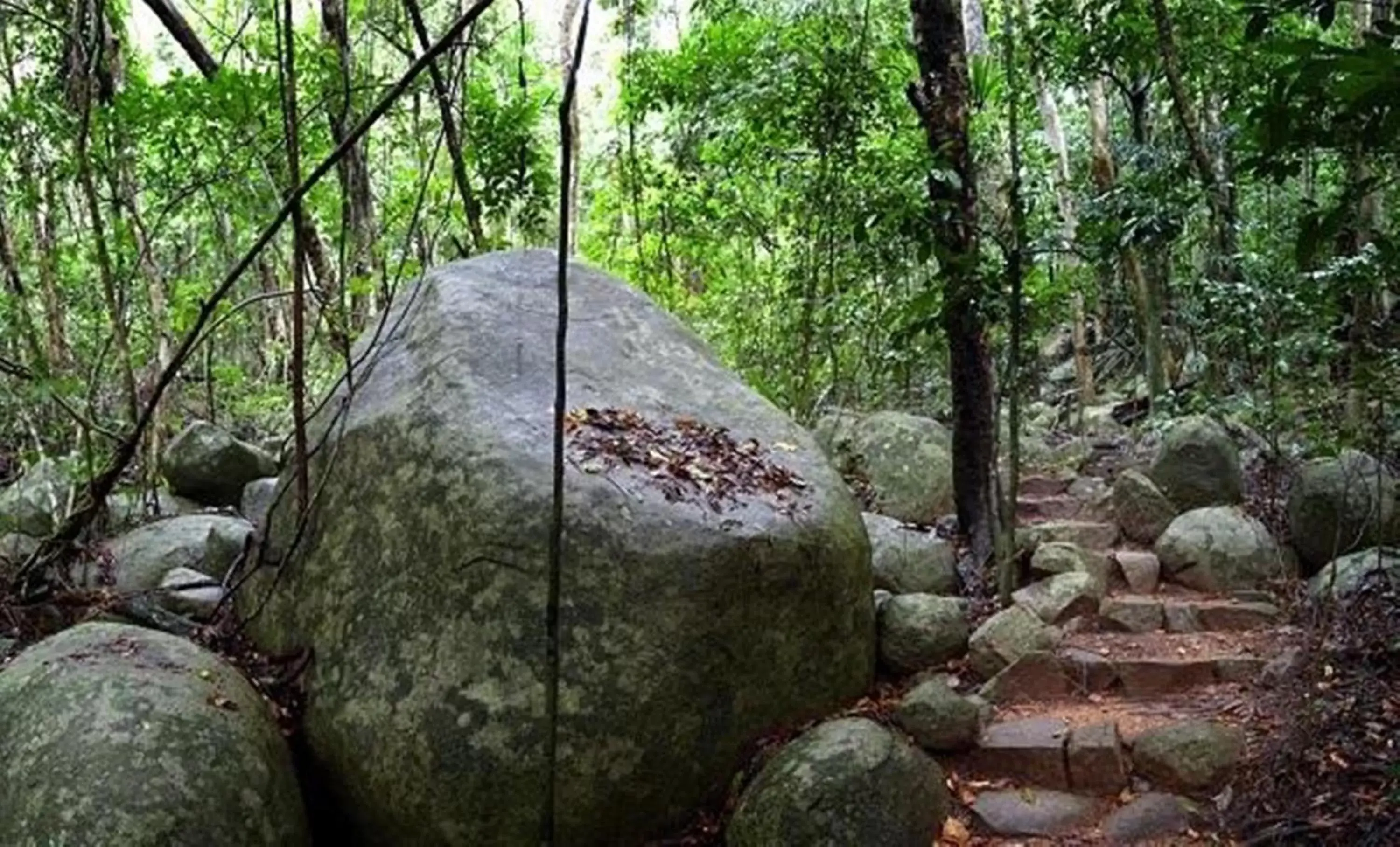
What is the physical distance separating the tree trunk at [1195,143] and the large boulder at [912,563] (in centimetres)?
224

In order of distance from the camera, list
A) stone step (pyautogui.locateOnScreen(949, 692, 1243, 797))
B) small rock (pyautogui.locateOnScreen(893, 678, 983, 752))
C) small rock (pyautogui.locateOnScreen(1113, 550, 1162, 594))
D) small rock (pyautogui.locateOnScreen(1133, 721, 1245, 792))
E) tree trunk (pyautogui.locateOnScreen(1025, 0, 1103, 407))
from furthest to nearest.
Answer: tree trunk (pyautogui.locateOnScreen(1025, 0, 1103, 407)) < small rock (pyautogui.locateOnScreen(1113, 550, 1162, 594)) < small rock (pyautogui.locateOnScreen(893, 678, 983, 752)) < stone step (pyautogui.locateOnScreen(949, 692, 1243, 797)) < small rock (pyautogui.locateOnScreen(1133, 721, 1245, 792))

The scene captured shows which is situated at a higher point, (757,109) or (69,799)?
(757,109)

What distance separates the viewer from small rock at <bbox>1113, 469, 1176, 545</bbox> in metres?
6.18

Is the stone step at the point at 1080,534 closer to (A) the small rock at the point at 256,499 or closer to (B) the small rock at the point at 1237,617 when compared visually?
(B) the small rock at the point at 1237,617

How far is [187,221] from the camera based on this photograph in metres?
11.6

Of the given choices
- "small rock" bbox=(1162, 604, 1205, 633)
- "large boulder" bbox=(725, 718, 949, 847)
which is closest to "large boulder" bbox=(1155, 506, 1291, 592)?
"small rock" bbox=(1162, 604, 1205, 633)

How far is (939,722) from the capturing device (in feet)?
13.4

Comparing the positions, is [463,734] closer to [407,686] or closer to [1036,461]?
[407,686]

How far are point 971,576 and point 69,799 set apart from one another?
4006 mm

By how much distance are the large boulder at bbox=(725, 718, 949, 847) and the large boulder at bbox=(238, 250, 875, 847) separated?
264 millimetres

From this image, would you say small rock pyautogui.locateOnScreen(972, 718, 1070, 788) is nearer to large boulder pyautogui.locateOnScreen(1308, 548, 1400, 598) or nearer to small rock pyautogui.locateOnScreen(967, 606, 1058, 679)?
small rock pyautogui.locateOnScreen(967, 606, 1058, 679)

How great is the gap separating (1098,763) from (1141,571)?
77.8 inches

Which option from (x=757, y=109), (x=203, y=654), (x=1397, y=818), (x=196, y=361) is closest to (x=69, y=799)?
(x=203, y=654)

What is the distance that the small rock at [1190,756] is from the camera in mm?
3703
